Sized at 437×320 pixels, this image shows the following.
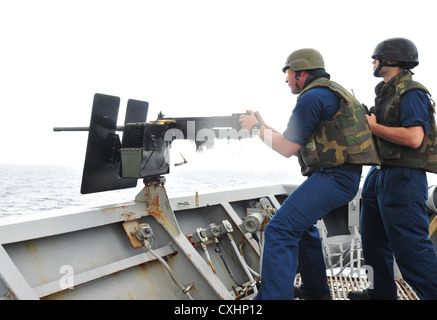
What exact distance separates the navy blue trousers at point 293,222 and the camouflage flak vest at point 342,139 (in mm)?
80

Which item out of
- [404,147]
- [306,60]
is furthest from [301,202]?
[306,60]

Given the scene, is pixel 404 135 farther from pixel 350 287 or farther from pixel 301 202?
pixel 350 287

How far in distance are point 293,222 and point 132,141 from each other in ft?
4.18

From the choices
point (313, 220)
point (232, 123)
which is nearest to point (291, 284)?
point (313, 220)

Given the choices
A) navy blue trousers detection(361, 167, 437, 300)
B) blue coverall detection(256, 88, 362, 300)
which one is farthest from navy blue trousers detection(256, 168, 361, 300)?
navy blue trousers detection(361, 167, 437, 300)

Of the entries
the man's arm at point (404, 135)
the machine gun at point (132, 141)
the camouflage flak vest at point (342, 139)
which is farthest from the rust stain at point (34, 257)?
the man's arm at point (404, 135)

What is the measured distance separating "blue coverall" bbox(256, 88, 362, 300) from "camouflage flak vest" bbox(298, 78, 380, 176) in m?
0.04

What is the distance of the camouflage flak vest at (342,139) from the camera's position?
2.34 metres

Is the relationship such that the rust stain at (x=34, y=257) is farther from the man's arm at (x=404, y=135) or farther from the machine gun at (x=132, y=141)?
the man's arm at (x=404, y=135)

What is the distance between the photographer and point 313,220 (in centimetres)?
232

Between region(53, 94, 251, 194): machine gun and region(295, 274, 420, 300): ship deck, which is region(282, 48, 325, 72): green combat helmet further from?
region(295, 274, 420, 300): ship deck

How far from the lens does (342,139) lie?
235cm

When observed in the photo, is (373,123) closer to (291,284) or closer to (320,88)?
(320,88)

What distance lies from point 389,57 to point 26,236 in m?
2.45
